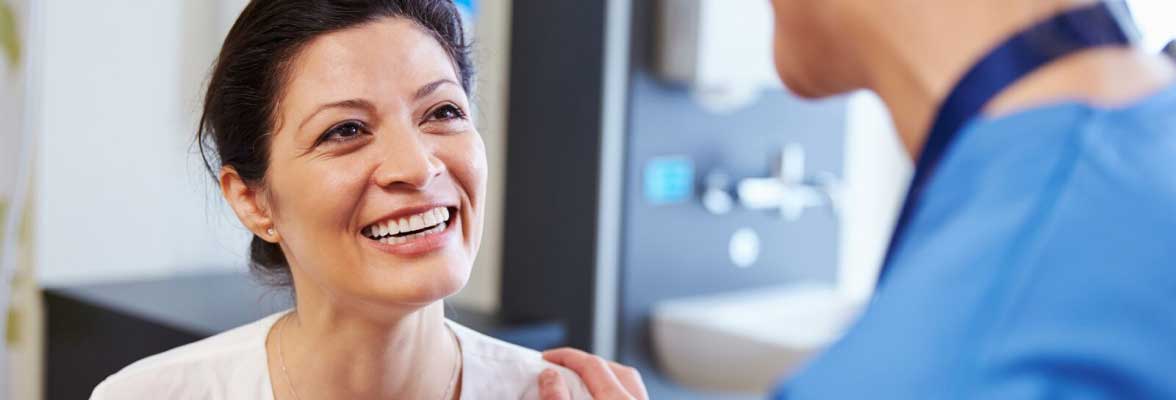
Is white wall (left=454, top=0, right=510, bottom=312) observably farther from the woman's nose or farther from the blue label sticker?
the woman's nose

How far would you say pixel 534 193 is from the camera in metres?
2.86

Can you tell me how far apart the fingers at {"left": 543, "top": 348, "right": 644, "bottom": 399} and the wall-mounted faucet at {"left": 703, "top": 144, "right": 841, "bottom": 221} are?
57.5 inches

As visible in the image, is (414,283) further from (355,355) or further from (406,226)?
Result: (355,355)

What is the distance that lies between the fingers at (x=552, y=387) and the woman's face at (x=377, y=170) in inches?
7.4

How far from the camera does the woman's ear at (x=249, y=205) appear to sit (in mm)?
1425

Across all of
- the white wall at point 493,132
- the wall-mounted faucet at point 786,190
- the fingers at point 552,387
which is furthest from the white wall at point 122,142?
the fingers at point 552,387

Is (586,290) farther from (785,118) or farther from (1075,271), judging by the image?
(1075,271)

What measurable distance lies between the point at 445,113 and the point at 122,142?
148 centimetres

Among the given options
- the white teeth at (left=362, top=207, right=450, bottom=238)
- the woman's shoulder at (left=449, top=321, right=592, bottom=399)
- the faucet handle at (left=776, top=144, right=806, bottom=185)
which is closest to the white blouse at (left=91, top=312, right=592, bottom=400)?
the woman's shoulder at (left=449, top=321, right=592, bottom=399)

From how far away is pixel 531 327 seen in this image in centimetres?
262

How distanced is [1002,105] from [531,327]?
6.71 ft

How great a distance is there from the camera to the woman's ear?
4.67 feet

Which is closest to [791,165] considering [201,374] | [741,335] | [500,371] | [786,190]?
[786,190]

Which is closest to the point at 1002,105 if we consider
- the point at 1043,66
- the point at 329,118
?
the point at 1043,66
